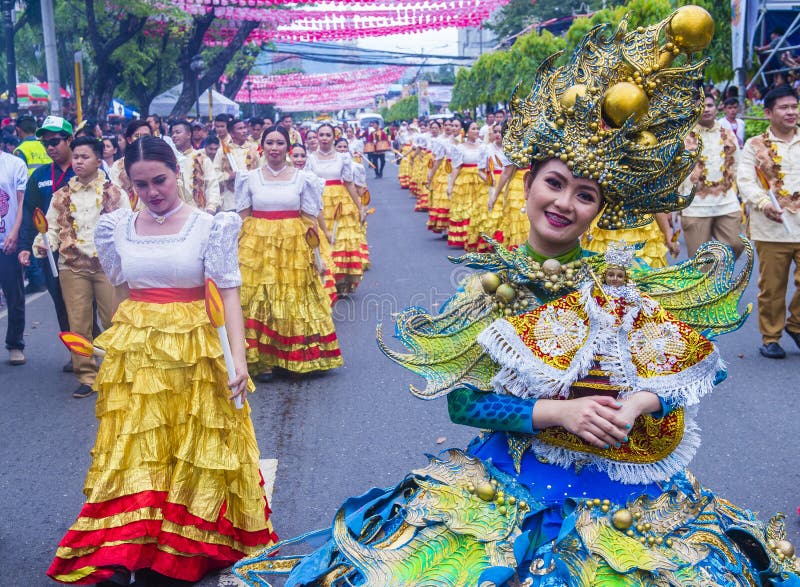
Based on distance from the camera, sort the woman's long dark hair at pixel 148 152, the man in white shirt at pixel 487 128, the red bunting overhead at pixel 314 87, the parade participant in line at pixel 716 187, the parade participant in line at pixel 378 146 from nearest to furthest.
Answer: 1. the woman's long dark hair at pixel 148 152
2. the parade participant in line at pixel 716 187
3. the man in white shirt at pixel 487 128
4. the parade participant in line at pixel 378 146
5. the red bunting overhead at pixel 314 87

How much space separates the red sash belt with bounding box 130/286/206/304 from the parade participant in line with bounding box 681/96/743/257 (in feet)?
19.2

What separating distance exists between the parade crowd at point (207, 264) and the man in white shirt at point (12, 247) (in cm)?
2

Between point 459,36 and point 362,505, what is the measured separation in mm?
109746

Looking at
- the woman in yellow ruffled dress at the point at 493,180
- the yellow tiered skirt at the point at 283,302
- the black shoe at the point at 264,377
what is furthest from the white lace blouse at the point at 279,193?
the woman in yellow ruffled dress at the point at 493,180

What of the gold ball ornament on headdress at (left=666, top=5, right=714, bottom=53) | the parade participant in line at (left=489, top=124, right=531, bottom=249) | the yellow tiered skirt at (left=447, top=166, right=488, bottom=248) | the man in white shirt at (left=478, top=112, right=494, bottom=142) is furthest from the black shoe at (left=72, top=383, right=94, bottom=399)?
the man in white shirt at (left=478, top=112, right=494, bottom=142)

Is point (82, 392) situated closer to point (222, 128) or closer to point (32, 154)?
point (32, 154)

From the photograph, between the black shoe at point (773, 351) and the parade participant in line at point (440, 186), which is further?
the parade participant in line at point (440, 186)

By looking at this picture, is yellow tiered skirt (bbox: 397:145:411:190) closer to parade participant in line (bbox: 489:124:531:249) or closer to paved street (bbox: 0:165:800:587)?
parade participant in line (bbox: 489:124:531:249)

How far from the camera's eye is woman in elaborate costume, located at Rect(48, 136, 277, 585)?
151 inches

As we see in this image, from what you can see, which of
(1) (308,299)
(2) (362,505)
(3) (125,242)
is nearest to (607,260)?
(2) (362,505)

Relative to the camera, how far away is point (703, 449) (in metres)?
5.65

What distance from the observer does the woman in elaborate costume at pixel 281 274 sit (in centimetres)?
753

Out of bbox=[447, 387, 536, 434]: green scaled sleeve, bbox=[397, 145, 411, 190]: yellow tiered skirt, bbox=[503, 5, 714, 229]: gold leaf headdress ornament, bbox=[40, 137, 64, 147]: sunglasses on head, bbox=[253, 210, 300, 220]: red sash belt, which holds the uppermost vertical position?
bbox=[503, 5, 714, 229]: gold leaf headdress ornament

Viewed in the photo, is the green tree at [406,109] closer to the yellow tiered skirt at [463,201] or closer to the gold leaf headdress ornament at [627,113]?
the yellow tiered skirt at [463,201]
